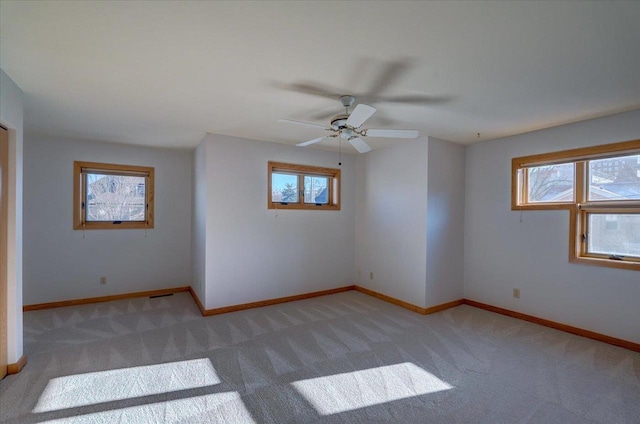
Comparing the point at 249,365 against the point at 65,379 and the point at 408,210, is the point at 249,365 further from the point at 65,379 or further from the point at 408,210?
the point at 408,210

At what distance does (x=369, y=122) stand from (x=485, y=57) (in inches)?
60.2

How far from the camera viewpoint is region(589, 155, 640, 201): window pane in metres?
3.00

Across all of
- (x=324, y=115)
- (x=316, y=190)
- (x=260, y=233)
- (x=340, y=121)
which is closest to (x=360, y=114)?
(x=340, y=121)

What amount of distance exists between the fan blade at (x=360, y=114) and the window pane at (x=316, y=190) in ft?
7.74

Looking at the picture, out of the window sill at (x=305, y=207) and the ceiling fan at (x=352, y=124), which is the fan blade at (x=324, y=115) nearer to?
the ceiling fan at (x=352, y=124)

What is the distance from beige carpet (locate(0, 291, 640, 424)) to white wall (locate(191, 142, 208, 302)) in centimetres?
64

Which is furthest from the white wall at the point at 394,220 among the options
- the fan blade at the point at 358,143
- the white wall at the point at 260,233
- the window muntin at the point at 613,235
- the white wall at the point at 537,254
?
the window muntin at the point at 613,235

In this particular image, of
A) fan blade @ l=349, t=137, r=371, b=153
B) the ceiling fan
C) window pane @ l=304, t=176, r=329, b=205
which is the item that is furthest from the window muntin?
window pane @ l=304, t=176, r=329, b=205

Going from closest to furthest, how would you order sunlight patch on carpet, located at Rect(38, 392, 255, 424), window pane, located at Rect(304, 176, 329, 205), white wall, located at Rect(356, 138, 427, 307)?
1. sunlight patch on carpet, located at Rect(38, 392, 255, 424)
2. white wall, located at Rect(356, 138, 427, 307)
3. window pane, located at Rect(304, 176, 329, 205)

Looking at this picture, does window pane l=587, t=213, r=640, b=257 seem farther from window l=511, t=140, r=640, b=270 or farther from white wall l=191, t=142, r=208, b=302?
white wall l=191, t=142, r=208, b=302

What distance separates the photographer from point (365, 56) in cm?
194

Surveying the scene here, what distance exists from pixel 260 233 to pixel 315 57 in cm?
282

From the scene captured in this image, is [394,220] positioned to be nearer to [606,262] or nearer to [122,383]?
[606,262]

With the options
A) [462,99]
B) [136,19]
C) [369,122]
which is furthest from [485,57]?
[136,19]
